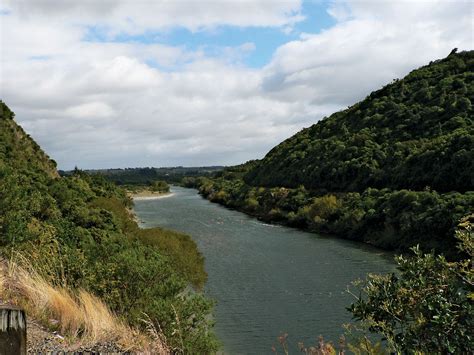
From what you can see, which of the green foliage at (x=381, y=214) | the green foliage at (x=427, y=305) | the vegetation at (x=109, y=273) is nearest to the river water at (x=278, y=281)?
the green foliage at (x=381, y=214)

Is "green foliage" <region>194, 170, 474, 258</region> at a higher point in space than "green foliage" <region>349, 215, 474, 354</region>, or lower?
lower

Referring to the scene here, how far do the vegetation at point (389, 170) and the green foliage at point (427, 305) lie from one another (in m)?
28.1

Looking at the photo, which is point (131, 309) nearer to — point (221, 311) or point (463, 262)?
point (463, 262)

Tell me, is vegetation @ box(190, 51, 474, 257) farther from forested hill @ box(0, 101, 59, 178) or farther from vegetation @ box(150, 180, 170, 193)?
vegetation @ box(150, 180, 170, 193)

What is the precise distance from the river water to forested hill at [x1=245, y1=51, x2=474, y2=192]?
13353 mm

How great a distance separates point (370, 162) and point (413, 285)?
6145 cm

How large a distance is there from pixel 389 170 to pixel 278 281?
111 feet

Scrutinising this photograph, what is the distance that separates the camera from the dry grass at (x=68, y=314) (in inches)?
300

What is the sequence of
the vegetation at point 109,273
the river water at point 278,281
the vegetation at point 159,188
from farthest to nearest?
the vegetation at point 159,188, the river water at point 278,281, the vegetation at point 109,273

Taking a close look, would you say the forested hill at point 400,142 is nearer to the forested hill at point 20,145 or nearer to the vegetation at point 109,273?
the vegetation at point 109,273

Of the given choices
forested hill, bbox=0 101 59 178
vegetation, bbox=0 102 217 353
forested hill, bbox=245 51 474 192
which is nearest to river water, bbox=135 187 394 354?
vegetation, bbox=0 102 217 353

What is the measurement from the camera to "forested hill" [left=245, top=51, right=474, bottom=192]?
5156cm

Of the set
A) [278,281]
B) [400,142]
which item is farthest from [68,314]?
[400,142]

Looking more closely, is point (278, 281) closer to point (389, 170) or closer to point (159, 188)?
point (389, 170)
